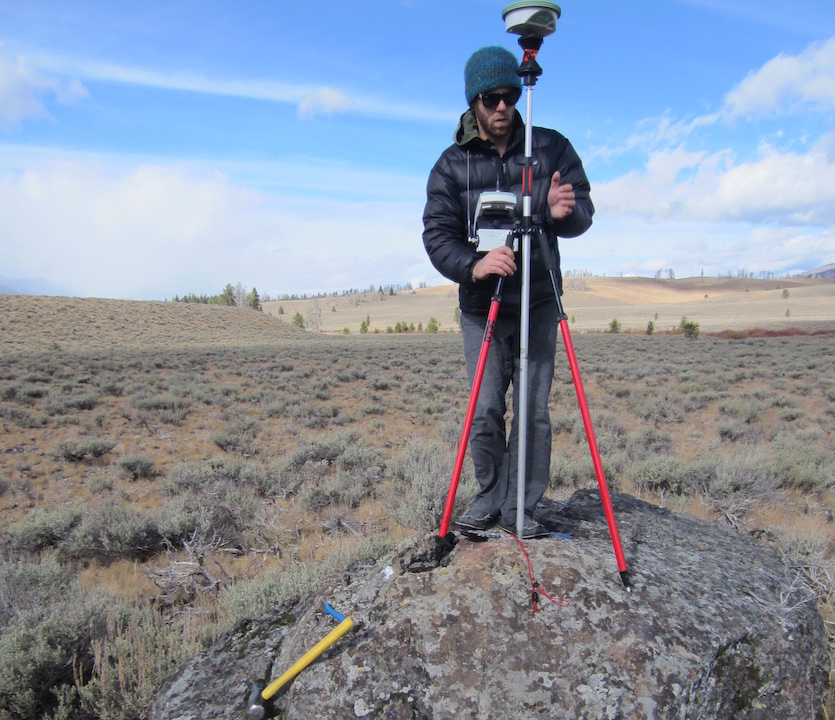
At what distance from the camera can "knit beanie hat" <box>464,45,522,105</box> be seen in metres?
2.45

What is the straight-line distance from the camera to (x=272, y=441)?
9.45 m

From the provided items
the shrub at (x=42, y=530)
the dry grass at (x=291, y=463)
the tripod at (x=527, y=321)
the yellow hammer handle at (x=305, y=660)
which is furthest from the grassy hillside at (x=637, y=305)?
the yellow hammer handle at (x=305, y=660)

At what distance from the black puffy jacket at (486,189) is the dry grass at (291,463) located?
219 cm

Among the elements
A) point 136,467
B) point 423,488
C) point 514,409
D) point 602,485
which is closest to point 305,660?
point 602,485

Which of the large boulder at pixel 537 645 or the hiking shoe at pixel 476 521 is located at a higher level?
the hiking shoe at pixel 476 521

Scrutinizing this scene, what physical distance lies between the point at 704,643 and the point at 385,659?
47.1 inches

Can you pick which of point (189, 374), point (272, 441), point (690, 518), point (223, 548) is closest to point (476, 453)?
point (690, 518)

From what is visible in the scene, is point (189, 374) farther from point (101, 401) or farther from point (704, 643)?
point (704, 643)

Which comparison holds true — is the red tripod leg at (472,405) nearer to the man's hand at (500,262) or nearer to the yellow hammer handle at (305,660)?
the man's hand at (500,262)

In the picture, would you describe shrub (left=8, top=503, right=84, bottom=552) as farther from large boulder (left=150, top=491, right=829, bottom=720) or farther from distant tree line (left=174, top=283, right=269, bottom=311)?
distant tree line (left=174, top=283, right=269, bottom=311)

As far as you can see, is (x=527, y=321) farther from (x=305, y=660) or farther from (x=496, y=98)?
(x=305, y=660)

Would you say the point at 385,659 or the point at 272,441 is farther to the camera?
the point at 272,441

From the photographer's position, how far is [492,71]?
2449 mm

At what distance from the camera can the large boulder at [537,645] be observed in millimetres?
1790
